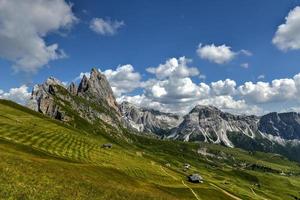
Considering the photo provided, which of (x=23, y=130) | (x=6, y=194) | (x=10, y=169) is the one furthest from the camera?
(x=23, y=130)

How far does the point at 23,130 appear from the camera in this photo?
150375 millimetres

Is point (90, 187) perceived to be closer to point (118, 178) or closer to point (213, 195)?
point (118, 178)

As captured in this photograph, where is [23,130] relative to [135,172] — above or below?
above

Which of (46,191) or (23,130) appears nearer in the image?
(46,191)

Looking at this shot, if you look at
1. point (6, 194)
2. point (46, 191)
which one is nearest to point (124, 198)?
point (46, 191)

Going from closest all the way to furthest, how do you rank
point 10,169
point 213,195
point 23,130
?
point 10,169, point 213,195, point 23,130

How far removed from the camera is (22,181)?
44094mm

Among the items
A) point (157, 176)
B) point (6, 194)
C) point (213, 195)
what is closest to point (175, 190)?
point (213, 195)

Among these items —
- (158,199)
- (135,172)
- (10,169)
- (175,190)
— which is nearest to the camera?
(10,169)

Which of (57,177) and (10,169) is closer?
(10,169)

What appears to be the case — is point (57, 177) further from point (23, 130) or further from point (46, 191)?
point (23, 130)

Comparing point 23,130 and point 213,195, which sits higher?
point 23,130

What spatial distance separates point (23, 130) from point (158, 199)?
104 metres

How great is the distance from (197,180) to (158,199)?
9300 centimetres
